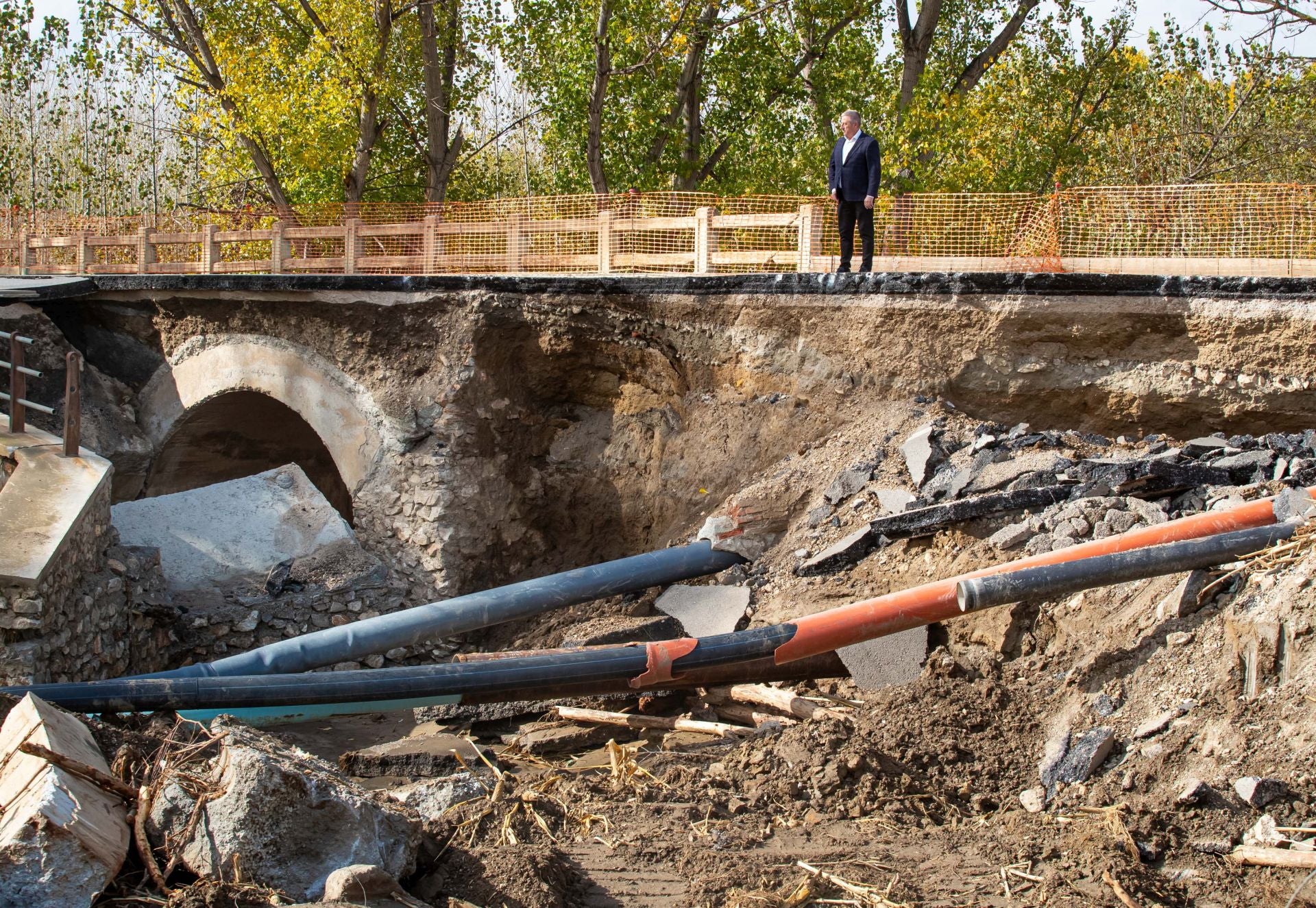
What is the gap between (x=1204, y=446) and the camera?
7004 mm

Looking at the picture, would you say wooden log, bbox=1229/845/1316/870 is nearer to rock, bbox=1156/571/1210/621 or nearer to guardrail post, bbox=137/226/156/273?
rock, bbox=1156/571/1210/621

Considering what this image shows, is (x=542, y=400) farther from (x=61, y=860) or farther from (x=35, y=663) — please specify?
(x=61, y=860)

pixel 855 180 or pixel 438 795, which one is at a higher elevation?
pixel 855 180

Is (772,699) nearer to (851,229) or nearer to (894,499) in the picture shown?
(894,499)

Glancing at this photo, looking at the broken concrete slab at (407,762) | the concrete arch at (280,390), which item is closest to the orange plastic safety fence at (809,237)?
the concrete arch at (280,390)

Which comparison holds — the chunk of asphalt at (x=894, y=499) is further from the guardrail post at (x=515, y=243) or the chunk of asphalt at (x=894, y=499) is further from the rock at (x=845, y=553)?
the guardrail post at (x=515, y=243)

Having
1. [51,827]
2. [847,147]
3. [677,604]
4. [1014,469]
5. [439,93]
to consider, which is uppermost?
[439,93]

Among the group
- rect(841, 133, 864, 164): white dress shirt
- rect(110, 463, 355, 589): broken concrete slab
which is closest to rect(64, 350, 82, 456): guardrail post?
rect(110, 463, 355, 589): broken concrete slab

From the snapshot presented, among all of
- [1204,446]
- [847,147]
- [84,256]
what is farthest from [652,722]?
[84,256]

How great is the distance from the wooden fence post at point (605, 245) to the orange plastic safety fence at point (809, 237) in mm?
18

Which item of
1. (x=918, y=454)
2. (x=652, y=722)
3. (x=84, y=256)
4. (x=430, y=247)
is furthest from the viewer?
(x=84, y=256)

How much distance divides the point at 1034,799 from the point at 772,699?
64.3 inches

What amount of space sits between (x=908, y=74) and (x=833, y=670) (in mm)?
16373

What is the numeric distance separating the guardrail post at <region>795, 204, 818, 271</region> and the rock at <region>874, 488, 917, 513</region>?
13.0 feet
